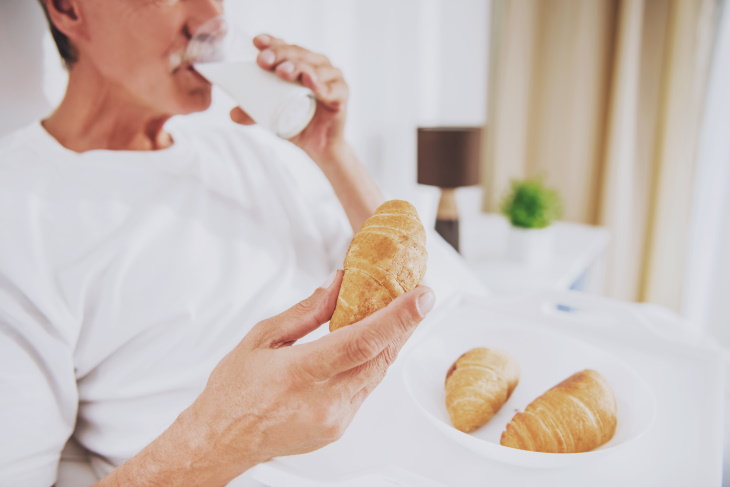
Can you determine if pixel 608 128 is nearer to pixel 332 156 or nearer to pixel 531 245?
pixel 531 245

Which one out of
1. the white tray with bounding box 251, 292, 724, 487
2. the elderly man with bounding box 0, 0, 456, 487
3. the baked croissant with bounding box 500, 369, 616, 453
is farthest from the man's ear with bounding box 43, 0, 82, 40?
the baked croissant with bounding box 500, 369, 616, 453

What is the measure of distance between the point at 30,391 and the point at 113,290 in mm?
112

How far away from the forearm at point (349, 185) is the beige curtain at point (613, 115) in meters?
1.31

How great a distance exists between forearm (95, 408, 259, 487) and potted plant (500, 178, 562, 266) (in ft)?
3.65

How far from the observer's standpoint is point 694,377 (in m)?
0.64

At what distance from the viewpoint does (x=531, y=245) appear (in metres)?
1.39

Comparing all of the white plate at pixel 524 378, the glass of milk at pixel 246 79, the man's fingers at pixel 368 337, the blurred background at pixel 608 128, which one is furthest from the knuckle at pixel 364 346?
the blurred background at pixel 608 128

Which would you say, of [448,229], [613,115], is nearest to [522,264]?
[448,229]

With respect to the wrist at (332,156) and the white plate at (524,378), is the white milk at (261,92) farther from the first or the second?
the white plate at (524,378)

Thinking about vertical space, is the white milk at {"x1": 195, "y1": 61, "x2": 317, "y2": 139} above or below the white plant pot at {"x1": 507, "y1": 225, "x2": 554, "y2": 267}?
above

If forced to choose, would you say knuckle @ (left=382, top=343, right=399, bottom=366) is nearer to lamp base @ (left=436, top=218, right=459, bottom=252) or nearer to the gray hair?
the gray hair

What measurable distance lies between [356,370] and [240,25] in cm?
48

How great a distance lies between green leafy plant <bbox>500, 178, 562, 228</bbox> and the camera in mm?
1404

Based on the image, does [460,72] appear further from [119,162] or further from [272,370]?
[272,370]
